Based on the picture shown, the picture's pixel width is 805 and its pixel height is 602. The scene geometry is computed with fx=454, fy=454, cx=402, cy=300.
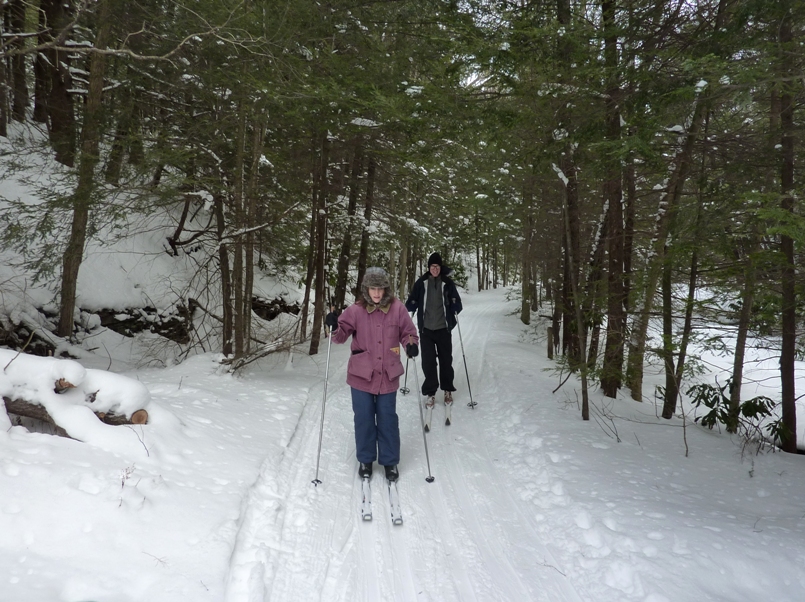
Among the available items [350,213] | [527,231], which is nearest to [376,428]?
[350,213]

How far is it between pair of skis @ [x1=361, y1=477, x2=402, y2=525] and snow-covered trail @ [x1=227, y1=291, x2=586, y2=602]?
0.21ft

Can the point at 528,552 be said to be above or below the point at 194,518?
below

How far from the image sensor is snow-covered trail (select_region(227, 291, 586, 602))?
10.2ft

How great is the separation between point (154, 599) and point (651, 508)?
3938 millimetres

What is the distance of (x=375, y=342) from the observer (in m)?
4.89

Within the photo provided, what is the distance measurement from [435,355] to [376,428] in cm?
251

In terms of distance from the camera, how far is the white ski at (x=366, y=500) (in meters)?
3.90

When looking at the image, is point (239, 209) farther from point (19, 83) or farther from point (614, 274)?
point (19, 83)

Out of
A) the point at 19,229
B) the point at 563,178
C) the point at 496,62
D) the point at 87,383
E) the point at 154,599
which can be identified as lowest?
the point at 154,599

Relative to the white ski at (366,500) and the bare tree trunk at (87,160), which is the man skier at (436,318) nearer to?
the white ski at (366,500)

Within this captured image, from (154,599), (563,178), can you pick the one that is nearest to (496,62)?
(563,178)

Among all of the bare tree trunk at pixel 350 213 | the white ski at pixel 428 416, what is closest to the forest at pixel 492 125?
the bare tree trunk at pixel 350 213

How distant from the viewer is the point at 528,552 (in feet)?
11.8

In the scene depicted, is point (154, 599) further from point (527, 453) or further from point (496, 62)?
point (496, 62)
